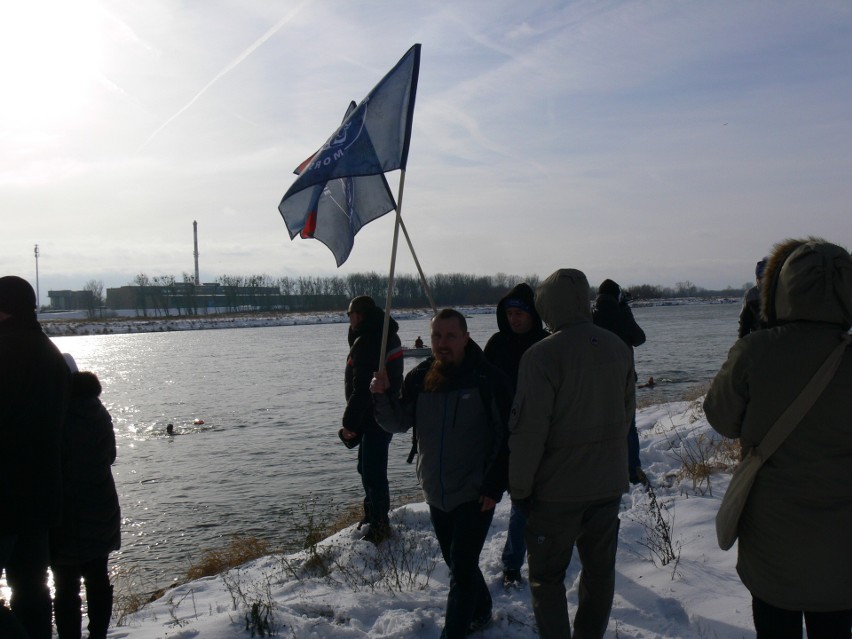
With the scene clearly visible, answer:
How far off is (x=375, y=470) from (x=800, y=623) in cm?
387

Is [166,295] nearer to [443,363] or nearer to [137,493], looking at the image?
[137,493]

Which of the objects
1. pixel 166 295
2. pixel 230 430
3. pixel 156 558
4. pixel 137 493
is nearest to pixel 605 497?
pixel 156 558

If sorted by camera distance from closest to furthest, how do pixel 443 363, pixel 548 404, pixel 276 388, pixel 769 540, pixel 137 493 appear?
pixel 769 540, pixel 548 404, pixel 443 363, pixel 137 493, pixel 276 388

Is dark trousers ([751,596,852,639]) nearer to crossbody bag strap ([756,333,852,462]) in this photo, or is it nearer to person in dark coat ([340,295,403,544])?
crossbody bag strap ([756,333,852,462])

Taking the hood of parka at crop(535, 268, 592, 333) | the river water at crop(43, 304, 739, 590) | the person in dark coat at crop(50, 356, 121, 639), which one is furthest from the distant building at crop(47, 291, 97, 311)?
the hood of parka at crop(535, 268, 592, 333)

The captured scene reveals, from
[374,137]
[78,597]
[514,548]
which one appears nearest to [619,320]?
[514,548]

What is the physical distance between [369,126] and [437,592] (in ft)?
10.9

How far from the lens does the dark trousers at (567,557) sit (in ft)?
11.6

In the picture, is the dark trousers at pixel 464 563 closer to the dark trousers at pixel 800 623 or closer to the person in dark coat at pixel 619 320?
the dark trousers at pixel 800 623

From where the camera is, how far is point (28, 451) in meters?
3.49

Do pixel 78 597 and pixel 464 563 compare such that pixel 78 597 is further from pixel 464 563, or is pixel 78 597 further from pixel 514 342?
pixel 514 342

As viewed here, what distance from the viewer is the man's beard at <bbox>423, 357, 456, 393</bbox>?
12.9ft

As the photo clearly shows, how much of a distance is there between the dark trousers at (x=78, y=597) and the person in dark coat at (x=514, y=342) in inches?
103

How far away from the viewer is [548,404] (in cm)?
342
